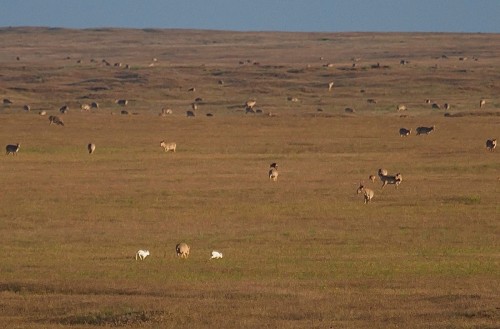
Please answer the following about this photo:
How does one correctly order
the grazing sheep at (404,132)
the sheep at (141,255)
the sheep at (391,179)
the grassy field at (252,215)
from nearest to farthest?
the grassy field at (252,215) → the sheep at (141,255) → the sheep at (391,179) → the grazing sheep at (404,132)

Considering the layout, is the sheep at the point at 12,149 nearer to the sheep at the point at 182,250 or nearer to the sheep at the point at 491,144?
the sheep at the point at 491,144

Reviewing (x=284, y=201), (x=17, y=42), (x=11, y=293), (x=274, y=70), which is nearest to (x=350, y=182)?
(x=284, y=201)

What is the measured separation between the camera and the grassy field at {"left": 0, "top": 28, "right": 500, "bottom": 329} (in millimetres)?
15430

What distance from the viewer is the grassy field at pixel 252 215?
50.6ft

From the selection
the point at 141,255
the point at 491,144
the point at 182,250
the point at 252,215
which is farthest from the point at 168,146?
the point at 141,255

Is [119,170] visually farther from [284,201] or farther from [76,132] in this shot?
[76,132]

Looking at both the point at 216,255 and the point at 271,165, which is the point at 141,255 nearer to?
the point at 216,255

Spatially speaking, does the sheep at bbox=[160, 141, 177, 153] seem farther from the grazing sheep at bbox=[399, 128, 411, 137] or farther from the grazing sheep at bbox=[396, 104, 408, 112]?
the grazing sheep at bbox=[396, 104, 408, 112]

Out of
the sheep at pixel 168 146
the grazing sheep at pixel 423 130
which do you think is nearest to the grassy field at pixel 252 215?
the grazing sheep at pixel 423 130

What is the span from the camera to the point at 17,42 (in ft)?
513

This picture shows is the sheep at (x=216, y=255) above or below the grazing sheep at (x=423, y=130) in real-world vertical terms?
below

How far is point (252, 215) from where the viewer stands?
25.8m

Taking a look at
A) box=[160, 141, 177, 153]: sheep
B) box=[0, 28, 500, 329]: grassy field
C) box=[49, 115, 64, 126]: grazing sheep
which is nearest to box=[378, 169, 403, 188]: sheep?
box=[0, 28, 500, 329]: grassy field

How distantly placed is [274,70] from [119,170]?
50639 mm
